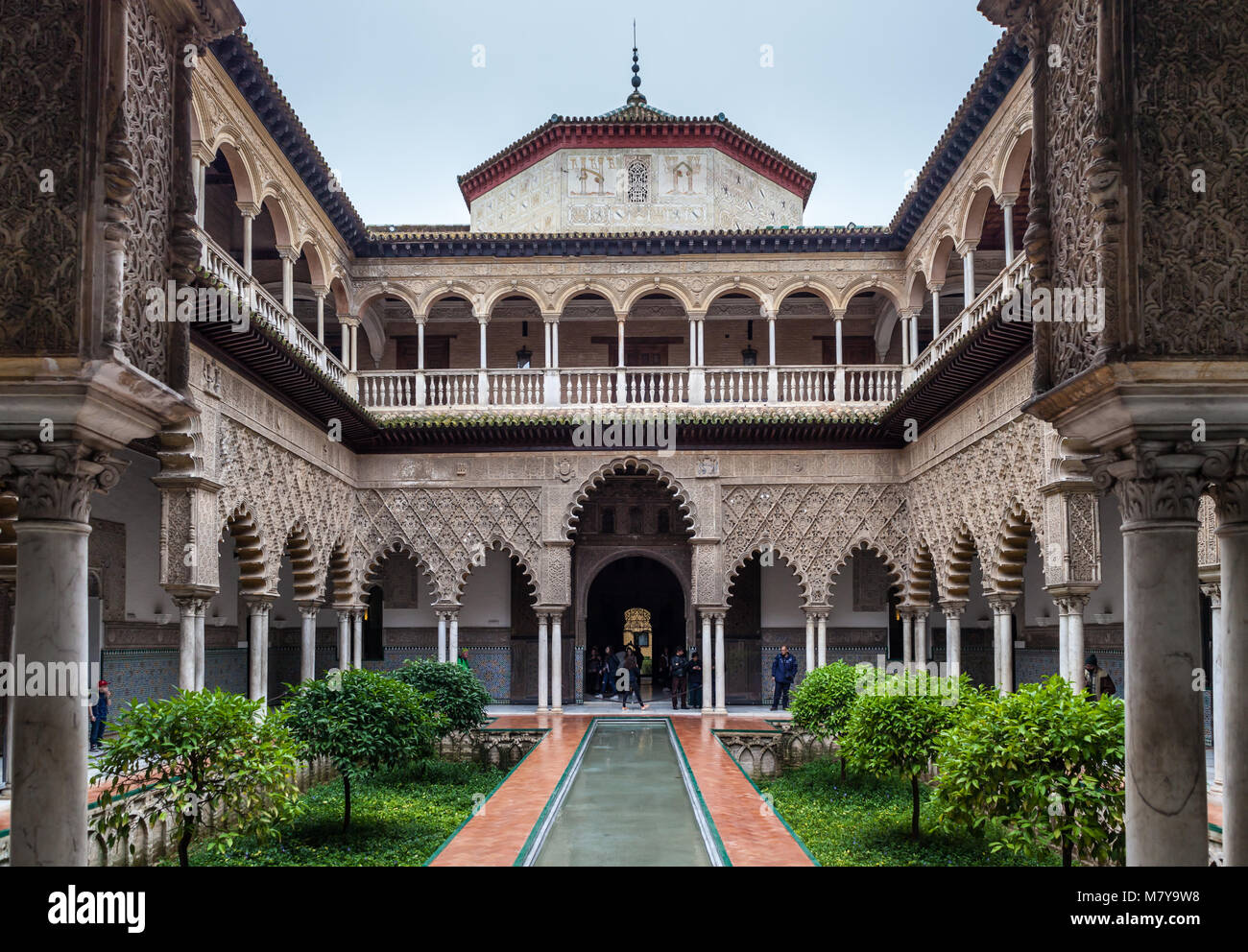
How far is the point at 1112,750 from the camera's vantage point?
19.9ft

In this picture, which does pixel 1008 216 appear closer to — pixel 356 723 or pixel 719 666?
pixel 719 666

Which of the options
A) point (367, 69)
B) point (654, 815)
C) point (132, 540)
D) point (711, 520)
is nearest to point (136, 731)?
point (654, 815)

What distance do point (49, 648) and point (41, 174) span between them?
1932mm

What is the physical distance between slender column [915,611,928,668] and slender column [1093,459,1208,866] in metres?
13.6

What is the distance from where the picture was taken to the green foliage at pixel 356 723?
Answer: 31.3 ft

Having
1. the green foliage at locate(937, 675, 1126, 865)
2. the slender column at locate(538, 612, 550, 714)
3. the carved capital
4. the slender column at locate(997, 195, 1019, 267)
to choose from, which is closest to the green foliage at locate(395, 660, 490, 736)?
the slender column at locate(538, 612, 550, 714)

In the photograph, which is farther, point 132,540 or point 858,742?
point 132,540

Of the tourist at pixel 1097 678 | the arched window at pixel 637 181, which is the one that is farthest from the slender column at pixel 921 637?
the arched window at pixel 637 181

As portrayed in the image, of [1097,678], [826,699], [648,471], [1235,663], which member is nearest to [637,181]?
[648,471]

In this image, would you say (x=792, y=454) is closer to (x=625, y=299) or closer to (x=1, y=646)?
(x=625, y=299)

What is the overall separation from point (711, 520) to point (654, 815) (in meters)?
9.15

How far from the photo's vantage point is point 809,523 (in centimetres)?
1797
